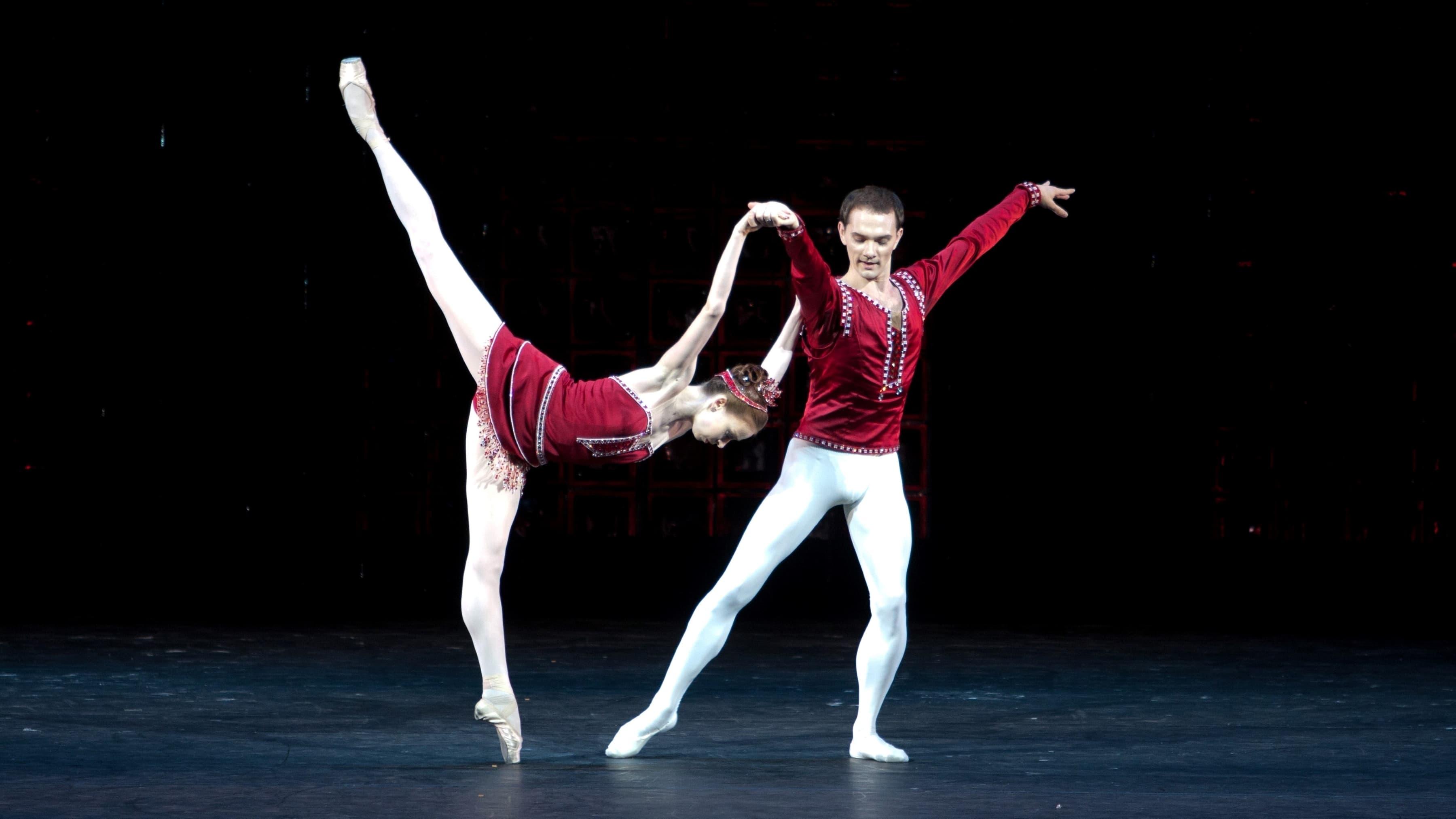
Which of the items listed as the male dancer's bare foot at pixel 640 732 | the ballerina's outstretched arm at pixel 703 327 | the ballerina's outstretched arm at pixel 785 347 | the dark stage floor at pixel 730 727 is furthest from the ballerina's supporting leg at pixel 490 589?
the ballerina's outstretched arm at pixel 785 347

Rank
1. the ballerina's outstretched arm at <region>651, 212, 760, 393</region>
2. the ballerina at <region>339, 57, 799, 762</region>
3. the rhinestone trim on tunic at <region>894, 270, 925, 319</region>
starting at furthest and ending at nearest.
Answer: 1. the rhinestone trim on tunic at <region>894, 270, 925, 319</region>
2. the ballerina at <region>339, 57, 799, 762</region>
3. the ballerina's outstretched arm at <region>651, 212, 760, 393</region>

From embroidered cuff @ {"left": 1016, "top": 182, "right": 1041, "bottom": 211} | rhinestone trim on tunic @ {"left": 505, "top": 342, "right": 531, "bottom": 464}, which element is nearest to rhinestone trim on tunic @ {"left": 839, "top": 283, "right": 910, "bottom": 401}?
embroidered cuff @ {"left": 1016, "top": 182, "right": 1041, "bottom": 211}

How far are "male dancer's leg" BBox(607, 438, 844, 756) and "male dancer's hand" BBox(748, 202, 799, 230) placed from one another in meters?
0.55

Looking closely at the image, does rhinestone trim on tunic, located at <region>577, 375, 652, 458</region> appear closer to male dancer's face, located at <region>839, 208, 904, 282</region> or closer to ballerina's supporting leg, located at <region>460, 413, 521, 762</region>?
Answer: ballerina's supporting leg, located at <region>460, 413, 521, 762</region>

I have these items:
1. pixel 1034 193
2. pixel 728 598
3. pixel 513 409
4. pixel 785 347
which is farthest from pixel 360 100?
pixel 1034 193

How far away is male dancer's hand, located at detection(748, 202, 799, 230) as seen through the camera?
10.4ft

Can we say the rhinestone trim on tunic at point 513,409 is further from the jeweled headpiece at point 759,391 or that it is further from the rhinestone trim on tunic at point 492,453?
the jeweled headpiece at point 759,391

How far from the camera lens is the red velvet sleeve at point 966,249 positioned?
145 inches

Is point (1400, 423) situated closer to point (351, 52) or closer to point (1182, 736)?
point (1182, 736)

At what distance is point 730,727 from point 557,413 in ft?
3.12

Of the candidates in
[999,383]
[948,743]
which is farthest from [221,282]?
[948,743]

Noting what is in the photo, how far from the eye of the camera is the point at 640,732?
3559 mm

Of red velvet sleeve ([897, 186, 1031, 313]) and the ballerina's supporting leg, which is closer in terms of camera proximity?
the ballerina's supporting leg

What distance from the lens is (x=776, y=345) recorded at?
362cm
